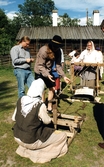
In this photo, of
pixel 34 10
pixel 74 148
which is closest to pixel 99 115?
pixel 74 148

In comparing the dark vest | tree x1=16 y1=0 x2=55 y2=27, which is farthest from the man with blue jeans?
tree x1=16 y1=0 x2=55 y2=27

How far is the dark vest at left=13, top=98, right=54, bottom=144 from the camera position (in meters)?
3.12

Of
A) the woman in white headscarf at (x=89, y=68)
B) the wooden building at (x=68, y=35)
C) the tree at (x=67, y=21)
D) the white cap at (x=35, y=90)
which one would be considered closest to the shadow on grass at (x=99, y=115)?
the woman in white headscarf at (x=89, y=68)

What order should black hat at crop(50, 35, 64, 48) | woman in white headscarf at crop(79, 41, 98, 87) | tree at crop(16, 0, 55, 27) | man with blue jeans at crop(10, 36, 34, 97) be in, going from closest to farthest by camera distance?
black hat at crop(50, 35, 64, 48) < man with blue jeans at crop(10, 36, 34, 97) < woman in white headscarf at crop(79, 41, 98, 87) < tree at crop(16, 0, 55, 27)

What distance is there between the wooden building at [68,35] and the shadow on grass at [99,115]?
1850cm

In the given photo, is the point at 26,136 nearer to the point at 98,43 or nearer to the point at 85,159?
the point at 85,159

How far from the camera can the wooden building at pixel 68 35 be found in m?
24.0

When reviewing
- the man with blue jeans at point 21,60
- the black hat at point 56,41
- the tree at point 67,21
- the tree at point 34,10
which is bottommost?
the man with blue jeans at point 21,60

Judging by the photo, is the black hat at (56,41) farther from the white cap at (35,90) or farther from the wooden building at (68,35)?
the wooden building at (68,35)

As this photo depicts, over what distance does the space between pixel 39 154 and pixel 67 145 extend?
0.58 meters

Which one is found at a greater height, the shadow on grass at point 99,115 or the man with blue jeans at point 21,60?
the man with blue jeans at point 21,60

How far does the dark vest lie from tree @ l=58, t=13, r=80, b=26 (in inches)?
1977

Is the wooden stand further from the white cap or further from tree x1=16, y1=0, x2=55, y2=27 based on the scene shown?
tree x1=16, y1=0, x2=55, y2=27

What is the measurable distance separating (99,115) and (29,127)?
2682 millimetres
